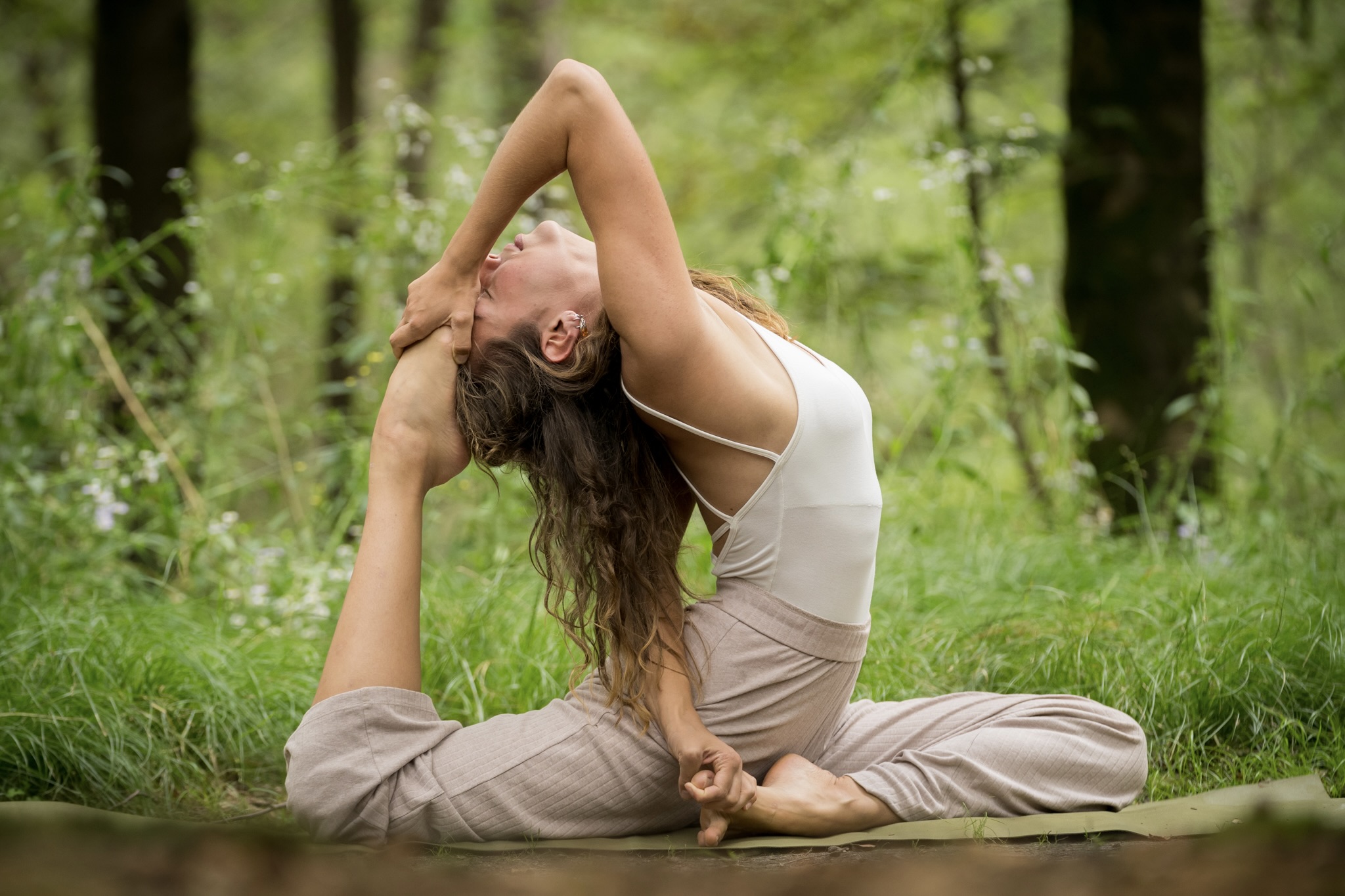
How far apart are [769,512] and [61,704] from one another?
1.73 metres

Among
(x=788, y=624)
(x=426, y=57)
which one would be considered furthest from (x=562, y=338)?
(x=426, y=57)

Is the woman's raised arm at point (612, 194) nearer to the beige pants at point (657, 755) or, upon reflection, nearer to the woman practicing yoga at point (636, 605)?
the woman practicing yoga at point (636, 605)

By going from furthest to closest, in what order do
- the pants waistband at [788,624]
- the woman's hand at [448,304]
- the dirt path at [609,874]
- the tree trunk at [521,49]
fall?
the tree trunk at [521,49], the woman's hand at [448,304], the pants waistband at [788,624], the dirt path at [609,874]

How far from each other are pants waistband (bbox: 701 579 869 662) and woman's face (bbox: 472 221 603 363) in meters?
0.59

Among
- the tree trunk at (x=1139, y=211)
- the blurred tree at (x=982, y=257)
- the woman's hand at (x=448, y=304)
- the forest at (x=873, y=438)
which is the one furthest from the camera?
the tree trunk at (x=1139, y=211)

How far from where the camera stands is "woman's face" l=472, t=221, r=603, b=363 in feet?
7.25

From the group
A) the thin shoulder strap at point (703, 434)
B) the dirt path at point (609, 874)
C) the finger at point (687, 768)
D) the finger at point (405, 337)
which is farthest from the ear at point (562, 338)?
the dirt path at point (609, 874)

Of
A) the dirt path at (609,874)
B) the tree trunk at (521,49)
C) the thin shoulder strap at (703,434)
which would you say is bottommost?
the thin shoulder strap at (703,434)

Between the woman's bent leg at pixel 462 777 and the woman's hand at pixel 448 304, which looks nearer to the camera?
the woman's bent leg at pixel 462 777

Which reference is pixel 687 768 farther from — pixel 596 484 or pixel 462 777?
pixel 596 484

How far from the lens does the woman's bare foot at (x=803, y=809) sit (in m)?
2.04

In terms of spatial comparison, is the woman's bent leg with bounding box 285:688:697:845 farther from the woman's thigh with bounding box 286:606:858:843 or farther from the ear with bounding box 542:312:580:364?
the ear with bounding box 542:312:580:364

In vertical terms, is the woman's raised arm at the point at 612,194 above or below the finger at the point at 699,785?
above

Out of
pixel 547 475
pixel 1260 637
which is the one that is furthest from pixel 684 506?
pixel 1260 637
